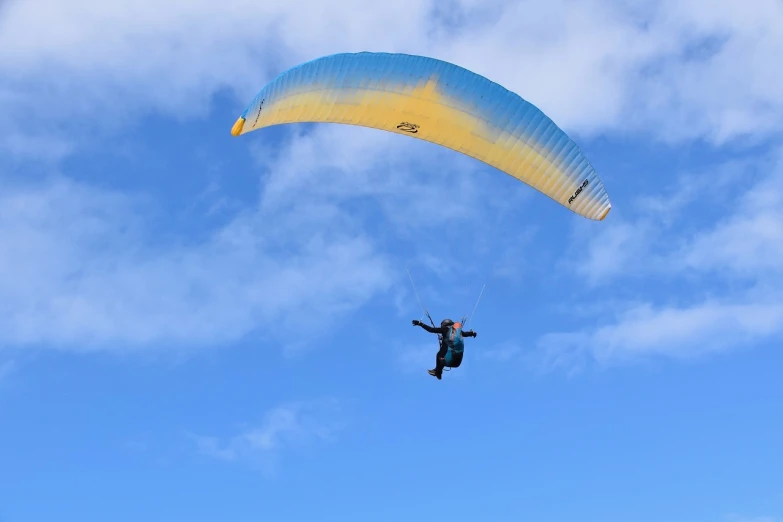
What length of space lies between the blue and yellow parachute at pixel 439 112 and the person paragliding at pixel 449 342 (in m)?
4.73

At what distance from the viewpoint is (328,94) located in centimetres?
2798

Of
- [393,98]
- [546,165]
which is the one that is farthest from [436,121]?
[546,165]

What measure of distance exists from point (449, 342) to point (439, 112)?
6215 millimetres

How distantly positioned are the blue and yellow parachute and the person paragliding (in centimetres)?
473

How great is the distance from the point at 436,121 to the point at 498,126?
1.71 metres

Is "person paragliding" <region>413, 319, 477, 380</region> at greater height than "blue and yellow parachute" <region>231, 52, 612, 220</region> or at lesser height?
lesser

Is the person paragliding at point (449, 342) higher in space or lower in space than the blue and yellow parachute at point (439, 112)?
lower

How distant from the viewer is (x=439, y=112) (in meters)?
29.0

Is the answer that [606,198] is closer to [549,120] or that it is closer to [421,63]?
[549,120]

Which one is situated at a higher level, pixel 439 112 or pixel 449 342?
pixel 439 112

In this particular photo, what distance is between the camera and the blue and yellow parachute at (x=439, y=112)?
27.7m

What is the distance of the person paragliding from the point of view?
28.8 metres

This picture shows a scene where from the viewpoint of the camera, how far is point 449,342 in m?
28.8

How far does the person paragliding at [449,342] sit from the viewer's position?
28797 millimetres
